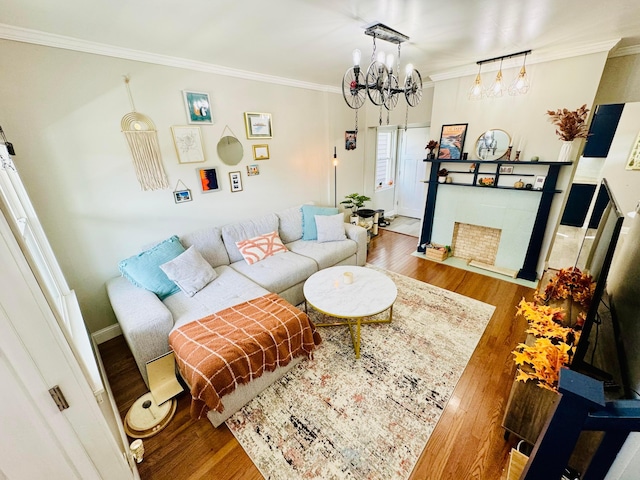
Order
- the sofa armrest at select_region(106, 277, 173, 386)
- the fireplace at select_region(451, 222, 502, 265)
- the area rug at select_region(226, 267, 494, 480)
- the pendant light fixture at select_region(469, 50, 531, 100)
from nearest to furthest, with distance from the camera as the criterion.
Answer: the area rug at select_region(226, 267, 494, 480)
the sofa armrest at select_region(106, 277, 173, 386)
the pendant light fixture at select_region(469, 50, 531, 100)
the fireplace at select_region(451, 222, 502, 265)

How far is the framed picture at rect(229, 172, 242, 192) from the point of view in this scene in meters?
3.15

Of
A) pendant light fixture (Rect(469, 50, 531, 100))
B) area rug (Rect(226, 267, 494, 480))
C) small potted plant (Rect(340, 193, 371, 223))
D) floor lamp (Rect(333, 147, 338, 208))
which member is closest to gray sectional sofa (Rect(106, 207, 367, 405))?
area rug (Rect(226, 267, 494, 480))

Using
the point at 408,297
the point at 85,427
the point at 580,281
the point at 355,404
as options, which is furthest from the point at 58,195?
the point at 580,281

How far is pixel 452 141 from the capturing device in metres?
3.47

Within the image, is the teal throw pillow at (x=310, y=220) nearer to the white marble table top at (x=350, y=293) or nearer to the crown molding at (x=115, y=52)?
the white marble table top at (x=350, y=293)

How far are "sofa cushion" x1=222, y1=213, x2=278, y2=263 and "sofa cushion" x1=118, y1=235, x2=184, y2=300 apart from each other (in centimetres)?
69

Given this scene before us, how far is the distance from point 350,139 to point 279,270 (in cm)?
295

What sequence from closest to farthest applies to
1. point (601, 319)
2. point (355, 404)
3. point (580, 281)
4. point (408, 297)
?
point (601, 319), point (355, 404), point (580, 281), point (408, 297)

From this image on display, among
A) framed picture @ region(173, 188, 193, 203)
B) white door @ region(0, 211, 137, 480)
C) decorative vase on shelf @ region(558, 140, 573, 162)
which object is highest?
decorative vase on shelf @ region(558, 140, 573, 162)

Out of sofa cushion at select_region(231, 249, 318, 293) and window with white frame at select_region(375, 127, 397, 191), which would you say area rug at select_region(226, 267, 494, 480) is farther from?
window with white frame at select_region(375, 127, 397, 191)

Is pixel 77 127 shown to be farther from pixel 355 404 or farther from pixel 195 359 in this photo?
pixel 355 404

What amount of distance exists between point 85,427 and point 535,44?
4.11m

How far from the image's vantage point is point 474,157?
133 inches

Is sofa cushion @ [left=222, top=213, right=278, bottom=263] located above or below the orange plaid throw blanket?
above
